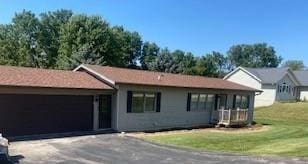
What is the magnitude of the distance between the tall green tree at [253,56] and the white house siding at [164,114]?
92424 millimetres

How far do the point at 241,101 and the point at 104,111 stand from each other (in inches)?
506

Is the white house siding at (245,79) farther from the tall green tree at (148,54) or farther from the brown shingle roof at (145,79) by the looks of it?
the brown shingle roof at (145,79)

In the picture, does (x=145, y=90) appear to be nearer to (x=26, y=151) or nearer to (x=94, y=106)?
(x=94, y=106)

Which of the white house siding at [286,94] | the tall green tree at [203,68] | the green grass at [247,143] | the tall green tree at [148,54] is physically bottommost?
the green grass at [247,143]

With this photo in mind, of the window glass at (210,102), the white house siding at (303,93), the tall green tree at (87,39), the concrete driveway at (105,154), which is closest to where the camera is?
the concrete driveway at (105,154)

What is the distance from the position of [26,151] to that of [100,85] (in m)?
7.15

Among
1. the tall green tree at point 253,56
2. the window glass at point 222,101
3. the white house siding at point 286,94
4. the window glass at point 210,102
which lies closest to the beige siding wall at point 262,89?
the white house siding at point 286,94

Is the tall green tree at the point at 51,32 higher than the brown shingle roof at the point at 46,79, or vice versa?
the tall green tree at the point at 51,32

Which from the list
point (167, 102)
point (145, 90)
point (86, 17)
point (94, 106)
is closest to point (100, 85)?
point (94, 106)

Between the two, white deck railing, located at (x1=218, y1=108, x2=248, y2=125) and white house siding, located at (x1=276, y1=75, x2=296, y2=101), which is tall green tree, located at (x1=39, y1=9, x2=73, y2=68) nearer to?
white house siding, located at (x1=276, y1=75, x2=296, y2=101)

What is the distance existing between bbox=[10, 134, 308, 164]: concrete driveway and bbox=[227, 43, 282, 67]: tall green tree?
103668 millimetres

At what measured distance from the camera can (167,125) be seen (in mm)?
23891

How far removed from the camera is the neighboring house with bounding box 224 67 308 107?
164 feet

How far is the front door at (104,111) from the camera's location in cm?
2086
